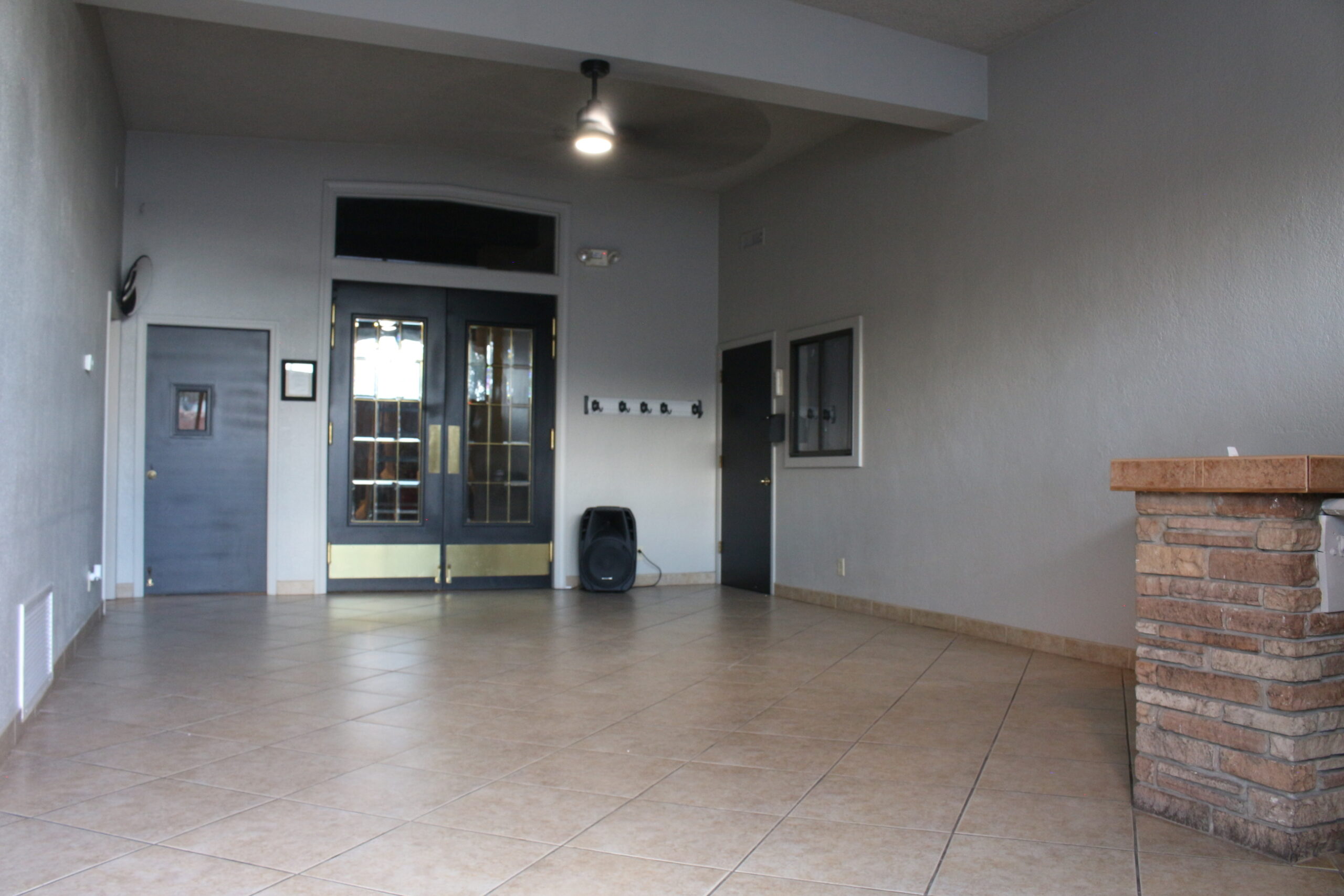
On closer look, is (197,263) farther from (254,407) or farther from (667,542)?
(667,542)

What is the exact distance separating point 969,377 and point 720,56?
222cm

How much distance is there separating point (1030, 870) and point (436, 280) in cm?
601

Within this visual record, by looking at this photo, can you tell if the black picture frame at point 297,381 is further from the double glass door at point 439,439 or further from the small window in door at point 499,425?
the small window in door at point 499,425

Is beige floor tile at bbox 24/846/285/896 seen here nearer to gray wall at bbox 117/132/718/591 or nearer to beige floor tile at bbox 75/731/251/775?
beige floor tile at bbox 75/731/251/775

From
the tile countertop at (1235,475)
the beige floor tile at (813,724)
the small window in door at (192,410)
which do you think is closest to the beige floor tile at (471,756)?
the beige floor tile at (813,724)

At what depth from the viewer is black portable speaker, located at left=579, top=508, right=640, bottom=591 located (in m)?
7.25

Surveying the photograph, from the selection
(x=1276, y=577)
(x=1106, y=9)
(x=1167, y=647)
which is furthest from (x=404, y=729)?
(x=1106, y=9)

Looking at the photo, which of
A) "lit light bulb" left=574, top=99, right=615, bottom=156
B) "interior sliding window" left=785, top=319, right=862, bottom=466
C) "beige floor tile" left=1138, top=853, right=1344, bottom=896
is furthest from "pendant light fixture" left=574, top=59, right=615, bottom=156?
"beige floor tile" left=1138, top=853, right=1344, bottom=896

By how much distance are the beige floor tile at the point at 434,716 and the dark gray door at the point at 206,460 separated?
12.0 feet

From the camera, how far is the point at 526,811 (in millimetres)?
2527

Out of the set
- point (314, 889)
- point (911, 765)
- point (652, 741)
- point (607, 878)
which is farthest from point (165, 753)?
point (911, 765)

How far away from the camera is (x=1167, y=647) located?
8.16 ft

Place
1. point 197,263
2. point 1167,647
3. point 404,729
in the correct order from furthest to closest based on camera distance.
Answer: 1. point 197,263
2. point 404,729
3. point 1167,647

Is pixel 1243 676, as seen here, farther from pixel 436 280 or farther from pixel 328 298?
pixel 328 298
